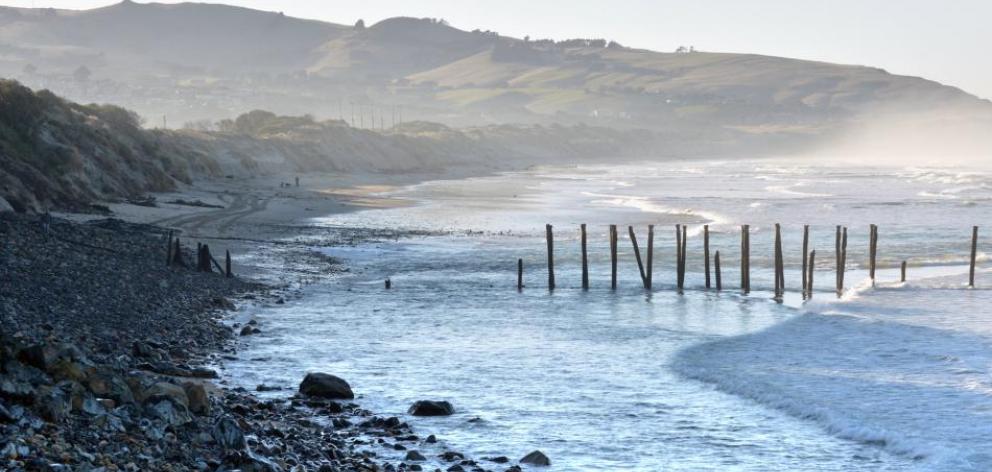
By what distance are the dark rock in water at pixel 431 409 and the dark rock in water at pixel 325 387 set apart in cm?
128

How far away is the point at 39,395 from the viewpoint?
444 inches

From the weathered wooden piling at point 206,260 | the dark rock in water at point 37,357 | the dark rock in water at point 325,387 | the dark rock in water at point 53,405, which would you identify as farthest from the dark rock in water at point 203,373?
the weathered wooden piling at point 206,260

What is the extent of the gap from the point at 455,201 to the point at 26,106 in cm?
2635

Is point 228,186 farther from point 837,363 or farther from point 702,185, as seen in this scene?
point 837,363

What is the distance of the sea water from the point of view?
50.4ft

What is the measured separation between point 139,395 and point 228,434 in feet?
4.96

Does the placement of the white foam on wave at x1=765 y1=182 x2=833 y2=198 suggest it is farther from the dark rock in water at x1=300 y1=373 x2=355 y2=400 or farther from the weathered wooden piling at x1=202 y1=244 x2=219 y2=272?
the dark rock in water at x1=300 y1=373 x2=355 y2=400

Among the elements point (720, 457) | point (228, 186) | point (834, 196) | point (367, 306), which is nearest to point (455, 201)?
point (228, 186)

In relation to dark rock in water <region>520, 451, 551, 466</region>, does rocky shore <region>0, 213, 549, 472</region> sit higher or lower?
higher

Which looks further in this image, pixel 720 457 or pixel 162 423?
pixel 720 457

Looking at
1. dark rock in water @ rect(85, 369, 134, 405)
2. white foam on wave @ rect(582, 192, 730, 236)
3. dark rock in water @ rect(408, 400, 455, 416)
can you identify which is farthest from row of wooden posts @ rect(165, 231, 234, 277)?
white foam on wave @ rect(582, 192, 730, 236)

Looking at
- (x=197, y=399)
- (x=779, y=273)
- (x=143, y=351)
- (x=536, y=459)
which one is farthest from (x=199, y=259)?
(x=536, y=459)

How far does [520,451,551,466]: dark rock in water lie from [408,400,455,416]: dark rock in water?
257 cm

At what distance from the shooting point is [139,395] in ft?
42.8
